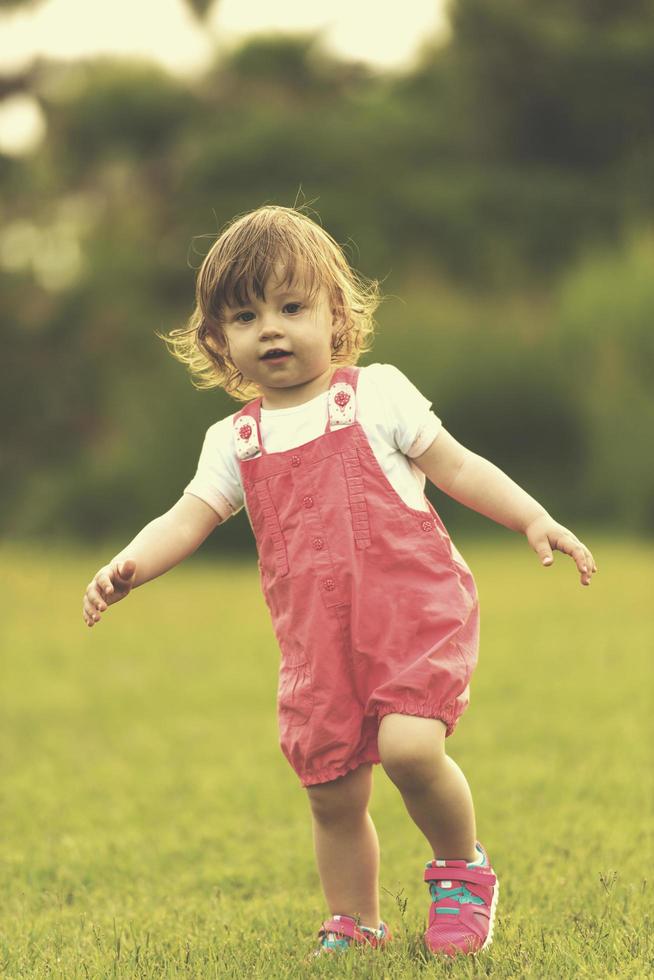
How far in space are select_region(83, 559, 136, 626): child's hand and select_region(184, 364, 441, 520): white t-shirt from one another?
250 millimetres

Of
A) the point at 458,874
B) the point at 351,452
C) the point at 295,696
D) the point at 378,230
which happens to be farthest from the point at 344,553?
the point at 378,230

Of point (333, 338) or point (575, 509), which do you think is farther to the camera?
point (575, 509)

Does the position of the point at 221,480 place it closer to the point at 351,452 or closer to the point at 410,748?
the point at 351,452

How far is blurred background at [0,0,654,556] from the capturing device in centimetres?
1819

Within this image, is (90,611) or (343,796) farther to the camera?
(343,796)

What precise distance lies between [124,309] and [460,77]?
9.24 metres

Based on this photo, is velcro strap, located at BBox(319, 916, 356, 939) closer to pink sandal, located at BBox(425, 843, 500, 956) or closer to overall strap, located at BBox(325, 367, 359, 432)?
pink sandal, located at BBox(425, 843, 500, 956)

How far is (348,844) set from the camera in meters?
2.95

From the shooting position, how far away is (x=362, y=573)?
2.81m

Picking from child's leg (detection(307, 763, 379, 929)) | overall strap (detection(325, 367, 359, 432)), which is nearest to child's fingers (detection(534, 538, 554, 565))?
overall strap (detection(325, 367, 359, 432))

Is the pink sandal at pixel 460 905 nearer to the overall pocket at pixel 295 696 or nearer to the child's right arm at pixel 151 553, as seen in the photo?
the overall pocket at pixel 295 696

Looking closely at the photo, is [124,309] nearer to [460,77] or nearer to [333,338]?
[460,77]

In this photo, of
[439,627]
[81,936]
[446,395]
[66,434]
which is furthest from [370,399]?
[66,434]

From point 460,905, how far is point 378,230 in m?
25.0
